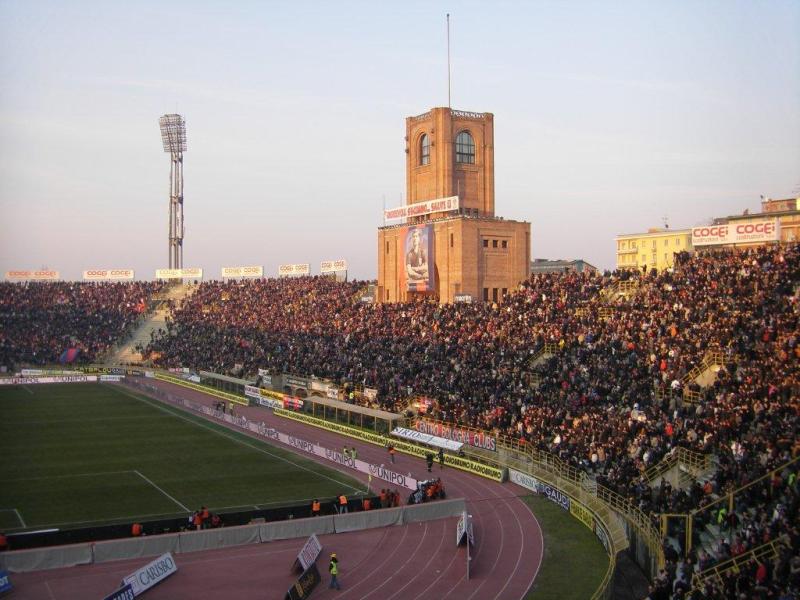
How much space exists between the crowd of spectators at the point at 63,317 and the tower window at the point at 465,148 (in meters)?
45.5

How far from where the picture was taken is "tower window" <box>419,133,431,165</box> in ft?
243

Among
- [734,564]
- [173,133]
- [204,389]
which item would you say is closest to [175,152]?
[173,133]

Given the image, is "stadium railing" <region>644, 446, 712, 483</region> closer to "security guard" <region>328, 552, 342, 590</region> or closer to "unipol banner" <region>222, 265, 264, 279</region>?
"security guard" <region>328, 552, 342, 590</region>

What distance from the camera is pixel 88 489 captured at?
119 ft

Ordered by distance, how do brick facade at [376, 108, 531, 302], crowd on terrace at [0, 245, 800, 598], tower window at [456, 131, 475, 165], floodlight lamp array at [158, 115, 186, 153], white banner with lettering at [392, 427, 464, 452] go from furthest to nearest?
1. floodlight lamp array at [158, 115, 186, 153]
2. tower window at [456, 131, 475, 165]
3. brick facade at [376, 108, 531, 302]
4. white banner with lettering at [392, 427, 464, 452]
5. crowd on terrace at [0, 245, 800, 598]

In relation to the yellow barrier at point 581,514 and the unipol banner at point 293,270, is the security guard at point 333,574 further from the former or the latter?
the unipol banner at point 293,270

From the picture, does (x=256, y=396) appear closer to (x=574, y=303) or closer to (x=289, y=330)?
(x=289, y=330)

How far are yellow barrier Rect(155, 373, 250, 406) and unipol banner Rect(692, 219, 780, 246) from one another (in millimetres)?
33919

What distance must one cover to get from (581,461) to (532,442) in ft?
14.5

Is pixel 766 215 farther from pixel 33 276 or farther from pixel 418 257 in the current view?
pixel 33 276

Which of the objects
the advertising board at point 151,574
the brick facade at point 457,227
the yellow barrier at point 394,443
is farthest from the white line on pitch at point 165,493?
the brick facade at point 457,227

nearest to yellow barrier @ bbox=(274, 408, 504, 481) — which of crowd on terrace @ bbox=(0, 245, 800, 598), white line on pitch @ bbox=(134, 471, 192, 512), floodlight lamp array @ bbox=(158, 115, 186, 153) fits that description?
crowd on terrace @ bbox=(0, 245, 800, 598)

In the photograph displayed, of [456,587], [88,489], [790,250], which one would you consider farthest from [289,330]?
[456,587]

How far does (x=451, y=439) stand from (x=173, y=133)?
82.9 m
